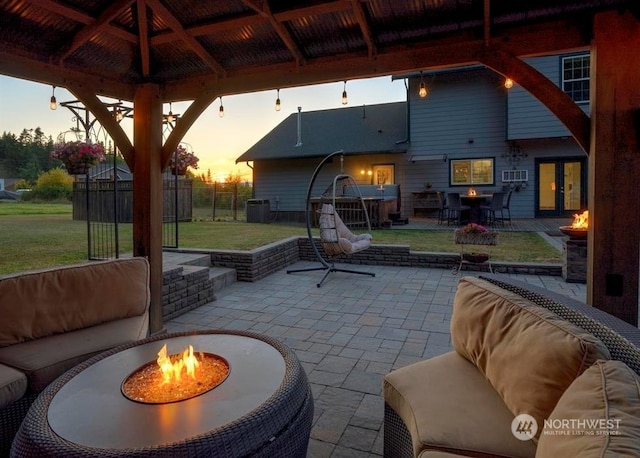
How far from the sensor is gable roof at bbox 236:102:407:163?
13648mm

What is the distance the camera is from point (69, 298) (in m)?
2.51

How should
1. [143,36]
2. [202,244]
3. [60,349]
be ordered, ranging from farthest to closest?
[202,244] → [143,36] → [60,349]

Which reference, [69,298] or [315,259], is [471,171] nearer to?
[315,259]

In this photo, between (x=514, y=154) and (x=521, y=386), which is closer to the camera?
(x=521, y=386)

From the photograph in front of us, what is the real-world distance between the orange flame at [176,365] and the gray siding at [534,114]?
12396 mm

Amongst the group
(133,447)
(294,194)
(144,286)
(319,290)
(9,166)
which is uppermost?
(9,166)

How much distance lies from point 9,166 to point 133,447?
26.5 meters

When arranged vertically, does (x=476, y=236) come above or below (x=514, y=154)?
below

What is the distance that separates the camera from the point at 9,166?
71.0 ft

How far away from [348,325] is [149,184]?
2.34 m

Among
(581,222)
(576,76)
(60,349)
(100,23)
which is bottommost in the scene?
(60,349)

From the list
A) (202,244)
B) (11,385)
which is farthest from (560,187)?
(11,385)

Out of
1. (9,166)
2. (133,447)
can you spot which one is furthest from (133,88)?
(9,166)

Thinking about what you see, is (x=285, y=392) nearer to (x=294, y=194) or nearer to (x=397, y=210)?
(x=397, y=210)
